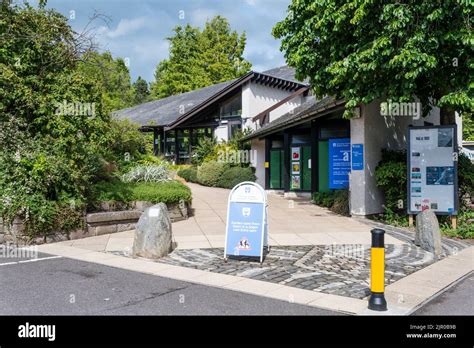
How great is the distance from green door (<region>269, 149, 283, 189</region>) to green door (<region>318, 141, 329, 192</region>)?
378cm

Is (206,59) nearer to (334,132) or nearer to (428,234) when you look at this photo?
(334,132)

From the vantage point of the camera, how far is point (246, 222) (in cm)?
784

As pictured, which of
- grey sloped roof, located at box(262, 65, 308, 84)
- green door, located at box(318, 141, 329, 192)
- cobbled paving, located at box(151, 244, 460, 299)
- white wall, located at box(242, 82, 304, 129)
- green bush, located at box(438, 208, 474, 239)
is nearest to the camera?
cobbled paving, located at box(151, 244, 460, 299)

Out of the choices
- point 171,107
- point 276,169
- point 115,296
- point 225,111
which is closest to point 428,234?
point 115,296

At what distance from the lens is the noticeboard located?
10.7 meters

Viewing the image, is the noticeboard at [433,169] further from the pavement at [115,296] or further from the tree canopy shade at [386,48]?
the pavement at [115,296]

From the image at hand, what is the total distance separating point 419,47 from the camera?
9227 mm

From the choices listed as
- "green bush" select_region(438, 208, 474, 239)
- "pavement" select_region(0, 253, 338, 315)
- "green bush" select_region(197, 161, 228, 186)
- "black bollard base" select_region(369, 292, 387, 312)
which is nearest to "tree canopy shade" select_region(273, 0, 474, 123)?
"green bush" select_region(438, 208, 474, 239)

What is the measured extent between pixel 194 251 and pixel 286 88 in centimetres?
1989

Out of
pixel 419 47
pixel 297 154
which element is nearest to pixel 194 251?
Answer: pixel 419 47

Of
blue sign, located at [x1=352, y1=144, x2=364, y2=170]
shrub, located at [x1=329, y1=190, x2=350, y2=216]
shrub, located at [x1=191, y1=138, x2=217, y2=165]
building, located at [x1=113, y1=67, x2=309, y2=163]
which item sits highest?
building, located at [x1=113, y1=67, x2=309, y2=163]

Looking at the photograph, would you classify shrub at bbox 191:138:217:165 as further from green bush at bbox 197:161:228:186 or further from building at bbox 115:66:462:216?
green bush at bbox 197:161:228:186
